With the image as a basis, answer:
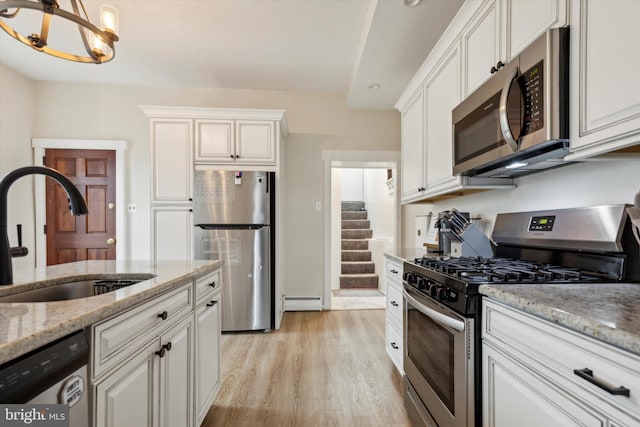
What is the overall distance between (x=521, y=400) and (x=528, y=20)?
4.62ft

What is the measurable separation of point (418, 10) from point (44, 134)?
14.0ft

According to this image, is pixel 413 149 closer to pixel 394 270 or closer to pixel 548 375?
pixel 394 270

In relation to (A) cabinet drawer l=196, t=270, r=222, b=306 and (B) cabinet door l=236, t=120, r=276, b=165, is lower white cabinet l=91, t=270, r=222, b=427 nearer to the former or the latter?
(A) cabinet drawer l=196, t=270, r=222, b=306

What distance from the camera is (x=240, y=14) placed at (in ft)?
7.68

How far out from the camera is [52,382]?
2.02 feet

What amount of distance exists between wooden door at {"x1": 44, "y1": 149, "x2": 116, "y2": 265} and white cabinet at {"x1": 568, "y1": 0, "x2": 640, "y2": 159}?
4199mm

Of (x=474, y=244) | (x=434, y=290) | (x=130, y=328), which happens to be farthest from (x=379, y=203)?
(x=130, y=328)

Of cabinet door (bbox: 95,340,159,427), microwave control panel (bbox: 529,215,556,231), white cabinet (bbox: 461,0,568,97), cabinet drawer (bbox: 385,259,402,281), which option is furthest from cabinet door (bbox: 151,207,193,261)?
microwave control panel (bbox: 529,215,556,231)

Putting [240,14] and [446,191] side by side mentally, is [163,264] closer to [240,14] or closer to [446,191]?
[446,191]

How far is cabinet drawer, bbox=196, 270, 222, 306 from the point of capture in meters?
1.49

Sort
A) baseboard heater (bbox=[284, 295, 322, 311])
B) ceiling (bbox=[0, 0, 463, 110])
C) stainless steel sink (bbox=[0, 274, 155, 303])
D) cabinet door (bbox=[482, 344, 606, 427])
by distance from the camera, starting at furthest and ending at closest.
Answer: baseboard heater (bbox=[284, 295, 322, 311]), ceiling (bbox=[0, 0, 463, 110]), stainless steel sink (bbox=[0, 274, 155, 303]), cabinet door (bbox=[482, 344, 606, 427])

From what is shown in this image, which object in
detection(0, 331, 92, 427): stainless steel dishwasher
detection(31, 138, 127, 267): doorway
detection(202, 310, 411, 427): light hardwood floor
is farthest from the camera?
detection(31, 138, 127, 267): doorway

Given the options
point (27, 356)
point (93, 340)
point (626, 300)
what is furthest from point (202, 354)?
point (626, 300)

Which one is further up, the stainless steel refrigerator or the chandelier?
the chandelier
